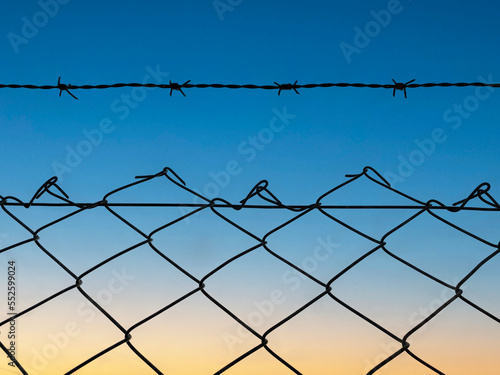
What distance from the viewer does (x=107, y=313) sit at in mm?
1820

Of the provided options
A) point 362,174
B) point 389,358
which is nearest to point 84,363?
point 389,358

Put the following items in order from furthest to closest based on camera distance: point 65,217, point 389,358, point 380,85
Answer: point 380,85
point 65,217
point 389,358

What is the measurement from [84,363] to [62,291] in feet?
0.80

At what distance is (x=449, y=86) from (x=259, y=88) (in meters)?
0.79

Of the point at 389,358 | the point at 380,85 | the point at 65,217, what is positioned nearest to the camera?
the point at 389,358

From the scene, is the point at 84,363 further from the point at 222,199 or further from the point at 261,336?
the point at 222,199

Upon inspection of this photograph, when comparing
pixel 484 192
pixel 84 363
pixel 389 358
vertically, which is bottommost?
pixel 389 358

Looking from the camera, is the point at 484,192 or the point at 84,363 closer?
the point at 84,363

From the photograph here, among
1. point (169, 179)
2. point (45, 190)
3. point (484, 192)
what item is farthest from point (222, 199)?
point (484, 192)

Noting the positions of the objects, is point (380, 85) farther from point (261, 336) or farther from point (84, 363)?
point (84, 363)

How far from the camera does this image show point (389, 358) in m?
1.78

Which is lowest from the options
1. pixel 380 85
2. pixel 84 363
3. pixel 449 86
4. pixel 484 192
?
pixel 484 192

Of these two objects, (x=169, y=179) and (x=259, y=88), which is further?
(x=259, y=88)

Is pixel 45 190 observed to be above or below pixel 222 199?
above
